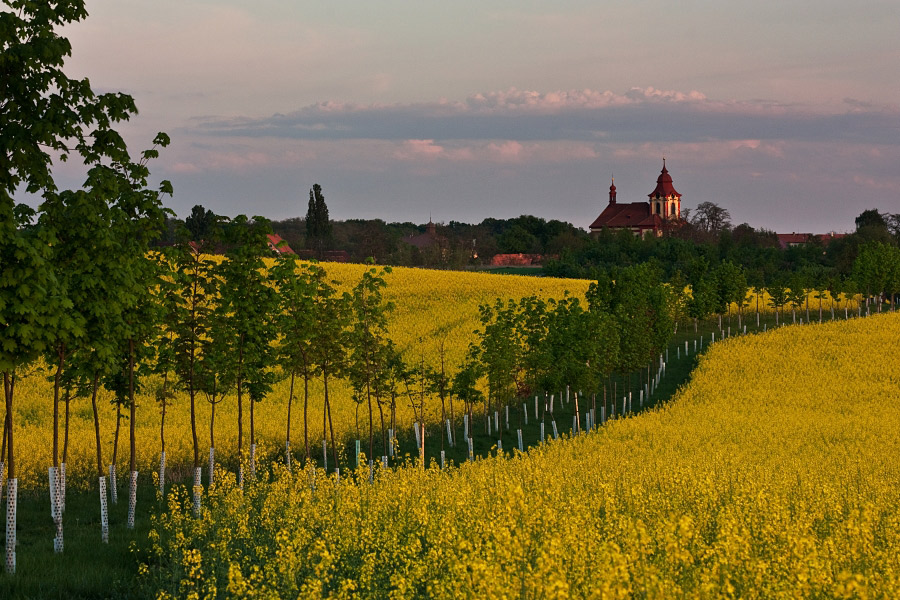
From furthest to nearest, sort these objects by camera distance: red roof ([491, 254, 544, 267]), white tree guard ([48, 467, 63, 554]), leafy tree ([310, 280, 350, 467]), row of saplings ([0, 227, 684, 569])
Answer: red roof ([491, 254, 544, 267]) < leafy tree ([310, 280, 350, 467]) < row of saplings ([0, 227, 684, 569]) < white tree guard ([48, 467, 63, 554])

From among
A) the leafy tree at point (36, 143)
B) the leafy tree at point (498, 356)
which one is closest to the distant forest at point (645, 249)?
the leafy tree at point (498, 356)

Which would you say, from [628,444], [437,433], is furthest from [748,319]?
[628,444]

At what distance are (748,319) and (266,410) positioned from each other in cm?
6593

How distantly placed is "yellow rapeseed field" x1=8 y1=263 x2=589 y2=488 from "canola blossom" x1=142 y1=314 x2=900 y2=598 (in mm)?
8934

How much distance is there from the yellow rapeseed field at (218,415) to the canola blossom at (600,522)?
8.93 m

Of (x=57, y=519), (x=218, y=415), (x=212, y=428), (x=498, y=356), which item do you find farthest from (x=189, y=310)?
(x=498, y=356)

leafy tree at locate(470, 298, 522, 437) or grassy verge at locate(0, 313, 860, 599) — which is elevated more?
leafy tree at locate(470, 298, 522, 437)

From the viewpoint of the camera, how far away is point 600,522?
1548 centimetres

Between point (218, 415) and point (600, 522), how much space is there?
33.0 meters

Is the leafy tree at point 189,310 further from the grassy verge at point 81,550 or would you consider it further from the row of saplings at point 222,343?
the grassy verge at point 81,550

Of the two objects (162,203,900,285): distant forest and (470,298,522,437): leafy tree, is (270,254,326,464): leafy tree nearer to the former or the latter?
(470,298,522,437): leafy tree

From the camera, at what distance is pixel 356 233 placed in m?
190

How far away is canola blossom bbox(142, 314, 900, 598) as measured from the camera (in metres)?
10.2

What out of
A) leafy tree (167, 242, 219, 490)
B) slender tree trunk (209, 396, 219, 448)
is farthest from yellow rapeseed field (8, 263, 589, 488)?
leafy tree (167, 242, 219, 490)
